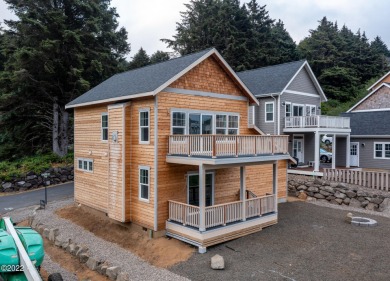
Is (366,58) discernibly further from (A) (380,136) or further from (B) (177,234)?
(B) (177,234)

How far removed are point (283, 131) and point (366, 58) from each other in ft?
133

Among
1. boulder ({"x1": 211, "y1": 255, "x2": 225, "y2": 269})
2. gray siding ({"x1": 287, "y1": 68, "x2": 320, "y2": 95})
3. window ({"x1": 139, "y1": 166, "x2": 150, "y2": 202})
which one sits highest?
gray siding ({"x1": 287, "y1": 68, "x2": 320, "y2": 95})

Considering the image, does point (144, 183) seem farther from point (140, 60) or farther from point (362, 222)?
point (140, 60)

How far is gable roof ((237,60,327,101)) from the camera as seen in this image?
24609mm

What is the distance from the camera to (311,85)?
27.5 metres

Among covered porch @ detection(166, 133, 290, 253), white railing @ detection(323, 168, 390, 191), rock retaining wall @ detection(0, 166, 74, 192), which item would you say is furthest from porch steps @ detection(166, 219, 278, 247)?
rock retaining wall @ detection(0, 166, 74, 192)

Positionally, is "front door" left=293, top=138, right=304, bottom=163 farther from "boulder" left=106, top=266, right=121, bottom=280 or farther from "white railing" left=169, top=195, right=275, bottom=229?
"boulder" left=106, top=266, right=121, bottom=280

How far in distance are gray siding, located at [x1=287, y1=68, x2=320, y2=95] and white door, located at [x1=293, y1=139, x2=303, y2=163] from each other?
4.47m

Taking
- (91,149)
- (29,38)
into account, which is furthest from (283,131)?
(29,38)

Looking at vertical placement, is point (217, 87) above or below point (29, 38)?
below

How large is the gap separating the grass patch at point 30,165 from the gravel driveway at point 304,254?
61.0ft

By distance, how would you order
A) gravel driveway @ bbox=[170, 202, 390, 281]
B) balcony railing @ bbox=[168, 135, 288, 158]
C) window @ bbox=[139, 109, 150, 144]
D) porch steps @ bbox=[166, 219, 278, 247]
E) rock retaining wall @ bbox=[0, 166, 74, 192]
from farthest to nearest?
rock retaining wall @ bbox=[0, 166, 74, 192]
window @ bbox=[139, 109, 150, 144]
balcony railing @ bbox=[168, 135, 288, 158]
porch steps @ bbox=[166, 219, 278, 247]
gravel driveway @ bbox=[170, 202, 390, 281]

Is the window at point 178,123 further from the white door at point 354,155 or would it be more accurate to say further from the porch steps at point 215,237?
the white door at point 354,155

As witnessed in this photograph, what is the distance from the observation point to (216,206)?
39.5 ft
